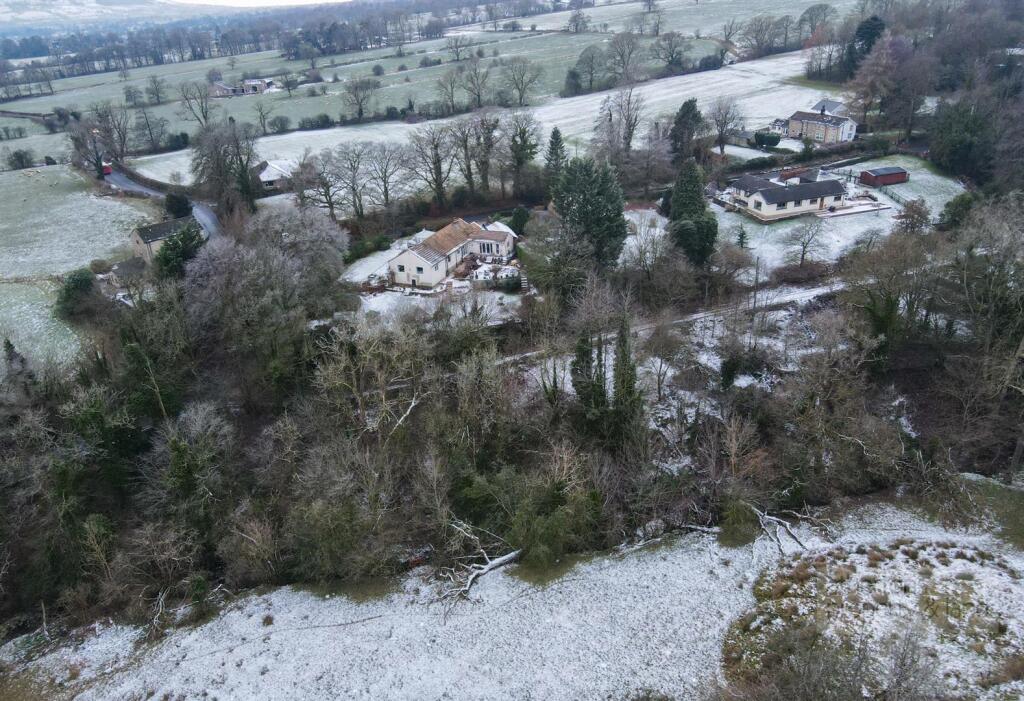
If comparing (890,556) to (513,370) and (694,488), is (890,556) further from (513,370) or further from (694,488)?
(513,370)

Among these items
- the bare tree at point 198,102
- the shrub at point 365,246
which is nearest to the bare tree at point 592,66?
the bare tree at point 198,102

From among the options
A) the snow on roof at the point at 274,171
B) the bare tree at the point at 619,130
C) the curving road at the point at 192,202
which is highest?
the bare tree at the point at 619,130

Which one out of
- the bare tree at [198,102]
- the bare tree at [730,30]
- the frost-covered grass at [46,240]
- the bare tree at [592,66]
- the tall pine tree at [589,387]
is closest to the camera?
the tall pine tree at [589,387]

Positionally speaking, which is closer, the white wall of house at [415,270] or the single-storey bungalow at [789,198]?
the white wall of house at [415,270]

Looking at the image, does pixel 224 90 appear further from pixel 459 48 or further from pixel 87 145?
pixel 87 145

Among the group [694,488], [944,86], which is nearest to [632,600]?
[694,488]

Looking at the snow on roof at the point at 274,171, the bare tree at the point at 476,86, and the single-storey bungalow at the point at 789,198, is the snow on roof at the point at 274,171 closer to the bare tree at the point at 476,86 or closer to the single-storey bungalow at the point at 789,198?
the bare tree at the point at 476,86

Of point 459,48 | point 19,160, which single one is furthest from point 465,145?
point 459,48
